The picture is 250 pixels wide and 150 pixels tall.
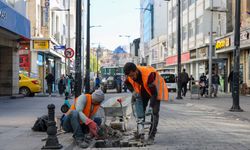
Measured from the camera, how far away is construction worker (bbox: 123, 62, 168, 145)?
28.3 ft

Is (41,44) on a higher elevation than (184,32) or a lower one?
lower

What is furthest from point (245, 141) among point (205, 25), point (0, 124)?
point (205, 25)

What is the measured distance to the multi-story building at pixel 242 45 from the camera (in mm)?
29219

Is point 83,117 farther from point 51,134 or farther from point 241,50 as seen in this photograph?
point 241,50

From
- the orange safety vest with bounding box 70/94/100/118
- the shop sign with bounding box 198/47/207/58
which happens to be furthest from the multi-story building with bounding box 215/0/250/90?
the orange safety vest with bounding box 70/94/100/118

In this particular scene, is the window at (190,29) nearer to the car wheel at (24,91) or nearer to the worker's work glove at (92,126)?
the car wheel at (24,91)

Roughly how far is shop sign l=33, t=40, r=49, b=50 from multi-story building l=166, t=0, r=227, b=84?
1286 centimetres

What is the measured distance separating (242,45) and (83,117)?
22692 mm

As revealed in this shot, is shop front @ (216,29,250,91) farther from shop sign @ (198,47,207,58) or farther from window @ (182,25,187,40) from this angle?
window @ (182,25,187,40)

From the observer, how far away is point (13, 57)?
87.0ft

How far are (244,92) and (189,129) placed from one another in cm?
1990

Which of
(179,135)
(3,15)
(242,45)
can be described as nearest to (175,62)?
(242,45)

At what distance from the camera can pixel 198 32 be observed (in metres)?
44.0

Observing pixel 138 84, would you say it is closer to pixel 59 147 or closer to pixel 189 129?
pixel 59 147
